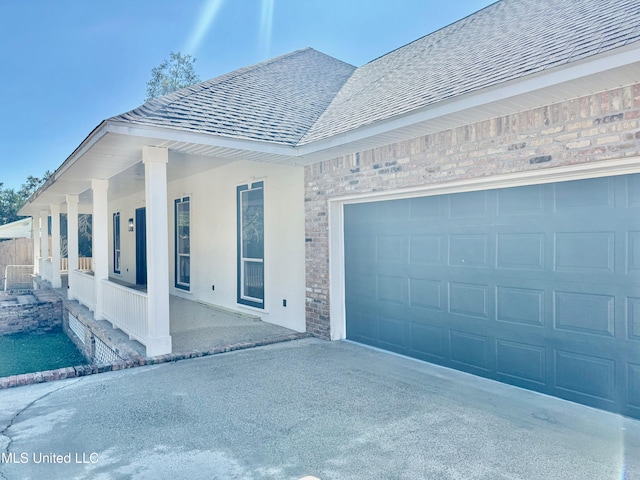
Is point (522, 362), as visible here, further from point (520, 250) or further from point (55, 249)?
point (55, 249)

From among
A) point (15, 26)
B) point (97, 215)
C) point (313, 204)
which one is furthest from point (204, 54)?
point (313, 204)

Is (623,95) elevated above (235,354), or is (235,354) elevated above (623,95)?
(623,95)

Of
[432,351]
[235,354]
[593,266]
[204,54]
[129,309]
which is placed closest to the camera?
[593,266]

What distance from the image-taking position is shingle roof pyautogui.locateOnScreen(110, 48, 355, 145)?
18.9 feet

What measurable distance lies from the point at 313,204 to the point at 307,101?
7.06ft

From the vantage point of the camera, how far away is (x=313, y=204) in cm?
723

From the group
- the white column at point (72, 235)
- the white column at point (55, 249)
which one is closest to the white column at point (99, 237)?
the white column at point (72, 235)

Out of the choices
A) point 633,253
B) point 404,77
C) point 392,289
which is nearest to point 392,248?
point 392,289

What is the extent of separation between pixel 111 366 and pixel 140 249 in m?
9.65

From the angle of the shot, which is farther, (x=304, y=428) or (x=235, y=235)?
(x=235, y=235)

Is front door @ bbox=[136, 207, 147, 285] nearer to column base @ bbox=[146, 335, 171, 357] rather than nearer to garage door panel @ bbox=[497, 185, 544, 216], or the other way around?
column base @ bbox=[146, 335, 171, 357]

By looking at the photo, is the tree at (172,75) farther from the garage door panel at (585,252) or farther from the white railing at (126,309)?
the garage door panel at (585,252)

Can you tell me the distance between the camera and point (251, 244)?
8.86 m

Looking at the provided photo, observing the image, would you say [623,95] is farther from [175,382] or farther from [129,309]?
[129,309]
